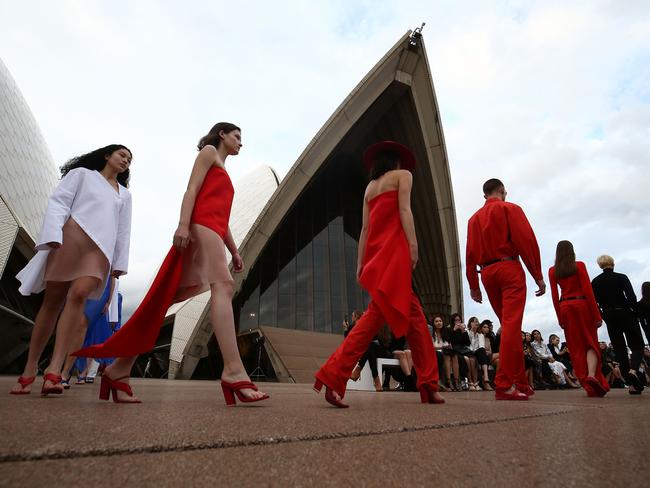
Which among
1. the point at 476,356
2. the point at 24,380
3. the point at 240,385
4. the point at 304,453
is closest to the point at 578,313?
the point at 476,356

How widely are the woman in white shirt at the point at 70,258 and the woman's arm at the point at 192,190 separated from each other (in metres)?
1.04

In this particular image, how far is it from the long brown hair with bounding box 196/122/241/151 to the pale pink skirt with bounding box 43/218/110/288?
114 centimetres

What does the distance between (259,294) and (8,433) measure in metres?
16.3

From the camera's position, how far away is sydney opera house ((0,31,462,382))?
14891 millimetres

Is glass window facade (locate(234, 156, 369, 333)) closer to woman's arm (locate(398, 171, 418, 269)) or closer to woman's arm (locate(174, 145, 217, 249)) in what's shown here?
woman's arm (locate(398, 171, 418, 269))

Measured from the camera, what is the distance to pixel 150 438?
118 cm

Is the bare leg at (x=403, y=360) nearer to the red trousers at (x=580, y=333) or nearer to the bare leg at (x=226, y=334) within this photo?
the red trousers at (x=580, y=333)

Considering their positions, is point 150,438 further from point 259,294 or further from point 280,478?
point 259,294

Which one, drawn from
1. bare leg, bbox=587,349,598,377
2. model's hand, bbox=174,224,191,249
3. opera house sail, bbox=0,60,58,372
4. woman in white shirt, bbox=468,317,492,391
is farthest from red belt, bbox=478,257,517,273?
opera house sail, bbox=0,60,58,372

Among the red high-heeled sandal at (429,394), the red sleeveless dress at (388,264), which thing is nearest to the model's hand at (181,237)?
the red sleeveless dress at (388,264)

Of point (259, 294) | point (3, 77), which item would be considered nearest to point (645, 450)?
point (259, 294)

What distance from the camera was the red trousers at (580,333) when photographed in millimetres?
4941

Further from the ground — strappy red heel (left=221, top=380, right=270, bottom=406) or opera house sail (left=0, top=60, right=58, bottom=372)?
opera house sail (left=0, top=60, right=58, bottom=372)

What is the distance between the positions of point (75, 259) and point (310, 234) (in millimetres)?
16136
